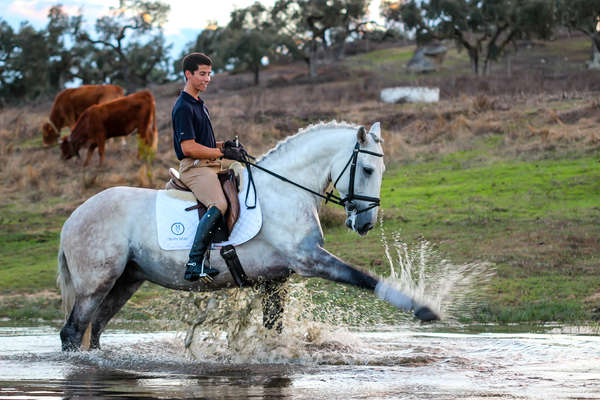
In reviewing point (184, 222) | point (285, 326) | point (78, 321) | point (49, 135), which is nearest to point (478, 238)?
point (285, 326)

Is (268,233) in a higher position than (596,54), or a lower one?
lower

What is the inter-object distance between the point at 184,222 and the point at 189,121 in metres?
0.96

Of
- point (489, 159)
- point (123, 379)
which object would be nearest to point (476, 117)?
point (489, 159)

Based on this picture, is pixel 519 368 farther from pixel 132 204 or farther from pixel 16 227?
pixel 16 227

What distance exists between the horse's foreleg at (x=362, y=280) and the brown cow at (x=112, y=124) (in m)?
16.2

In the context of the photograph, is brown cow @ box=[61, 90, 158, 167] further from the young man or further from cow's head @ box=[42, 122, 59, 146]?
the young man

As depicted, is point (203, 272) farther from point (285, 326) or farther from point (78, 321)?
point (78, 321)

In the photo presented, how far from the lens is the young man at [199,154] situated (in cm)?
752

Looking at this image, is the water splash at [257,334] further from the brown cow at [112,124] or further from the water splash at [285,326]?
the brown cow at [112,124]

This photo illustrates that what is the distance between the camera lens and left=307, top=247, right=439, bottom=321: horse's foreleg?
23.8 feet

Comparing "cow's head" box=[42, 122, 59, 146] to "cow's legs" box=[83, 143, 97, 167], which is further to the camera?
"cow's head" box=[42, 122, 59, 146]

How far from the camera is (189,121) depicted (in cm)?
755

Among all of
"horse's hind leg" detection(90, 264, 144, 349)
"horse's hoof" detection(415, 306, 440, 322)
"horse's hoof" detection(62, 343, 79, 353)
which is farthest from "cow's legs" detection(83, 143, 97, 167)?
"horse's hoof" detection(415, 306, 440, 322)

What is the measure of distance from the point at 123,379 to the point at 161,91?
5434cm
